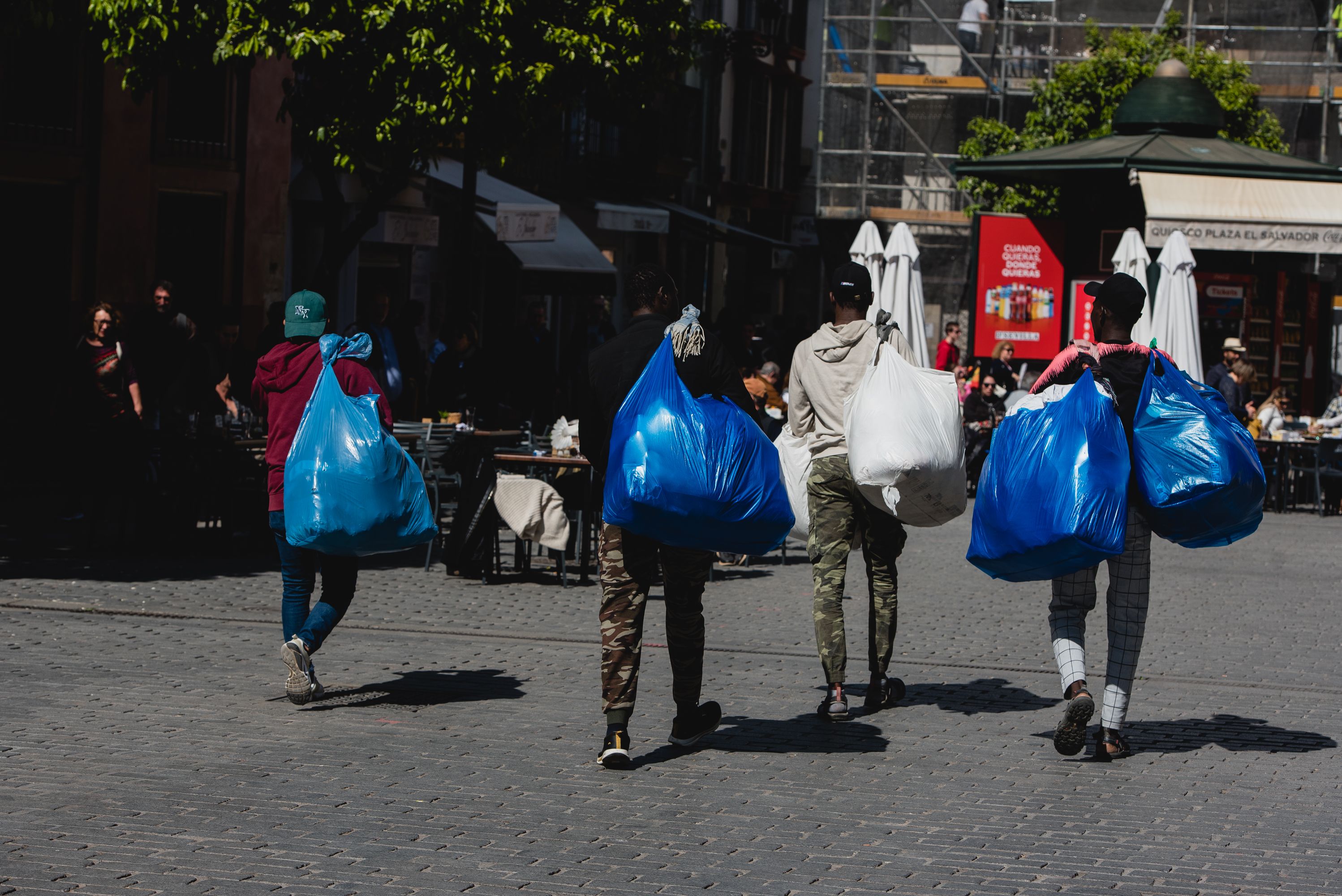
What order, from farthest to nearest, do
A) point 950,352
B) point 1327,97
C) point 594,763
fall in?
point 1327,97
point 950,352
point 594,763

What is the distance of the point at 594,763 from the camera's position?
22.5 feet

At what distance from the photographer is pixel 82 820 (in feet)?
18.7

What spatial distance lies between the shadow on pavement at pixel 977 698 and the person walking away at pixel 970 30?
38842mm

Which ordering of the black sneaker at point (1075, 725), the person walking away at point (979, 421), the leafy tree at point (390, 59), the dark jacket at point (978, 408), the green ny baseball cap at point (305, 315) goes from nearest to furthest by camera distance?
the black sneaker at point (1075, 725) → the green ny baseball cap at point (305, 315) → the leafy tree at point (390, 59) → the person walking away at point (979, 421) → the dark jacket at point (978, 408)

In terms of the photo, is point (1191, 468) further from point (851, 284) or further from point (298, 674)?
point (298, 674)

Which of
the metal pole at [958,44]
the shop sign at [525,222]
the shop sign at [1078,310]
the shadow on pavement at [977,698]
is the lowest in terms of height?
the shadow on pavement at [977,698]

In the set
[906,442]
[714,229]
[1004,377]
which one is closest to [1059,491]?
[906,442]

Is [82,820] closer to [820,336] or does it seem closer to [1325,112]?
[820,336]

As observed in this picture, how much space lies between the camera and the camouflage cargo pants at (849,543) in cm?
807

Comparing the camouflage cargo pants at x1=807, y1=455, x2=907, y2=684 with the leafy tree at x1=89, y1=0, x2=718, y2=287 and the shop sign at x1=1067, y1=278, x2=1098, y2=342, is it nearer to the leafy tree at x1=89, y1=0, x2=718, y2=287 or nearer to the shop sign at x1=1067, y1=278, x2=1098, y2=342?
the leafy tree at x1=89, y1=0, x2=718, y2=287

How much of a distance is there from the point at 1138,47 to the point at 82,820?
113ft

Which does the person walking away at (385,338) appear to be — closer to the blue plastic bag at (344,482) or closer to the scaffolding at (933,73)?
the blue plastic bag at (344,482)

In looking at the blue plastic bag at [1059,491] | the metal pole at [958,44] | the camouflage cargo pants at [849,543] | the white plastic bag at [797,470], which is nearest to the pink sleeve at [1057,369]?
the blue plastic bag at [1059,491]

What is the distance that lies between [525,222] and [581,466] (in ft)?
39.2
